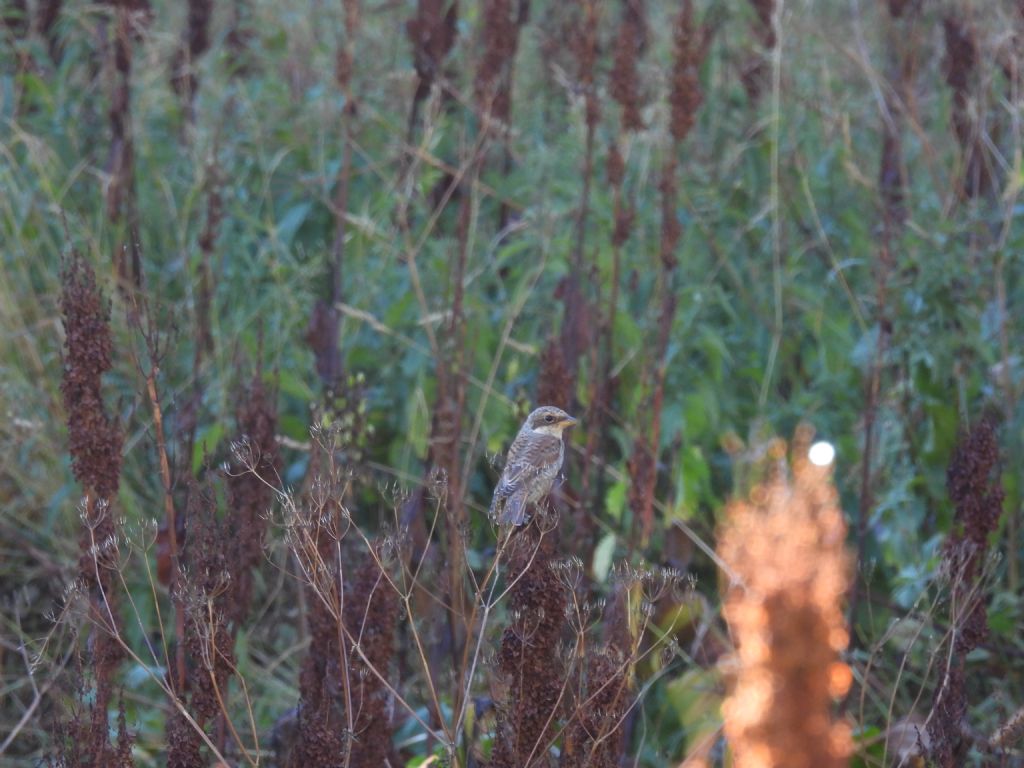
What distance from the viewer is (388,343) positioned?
5.48 m

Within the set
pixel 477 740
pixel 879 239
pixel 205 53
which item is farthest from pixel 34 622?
pixel 879 239

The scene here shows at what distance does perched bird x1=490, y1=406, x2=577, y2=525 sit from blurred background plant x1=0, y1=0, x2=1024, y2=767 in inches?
4.9

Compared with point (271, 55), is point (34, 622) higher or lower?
lower

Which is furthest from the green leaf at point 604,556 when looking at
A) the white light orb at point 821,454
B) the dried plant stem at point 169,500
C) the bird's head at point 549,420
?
the dried plant stem at point 169,500

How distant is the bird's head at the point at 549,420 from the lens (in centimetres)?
366

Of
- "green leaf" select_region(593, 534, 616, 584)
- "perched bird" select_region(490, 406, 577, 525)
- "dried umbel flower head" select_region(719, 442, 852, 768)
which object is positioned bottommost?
"green leaf" select_region(593, 534, 616, 584)

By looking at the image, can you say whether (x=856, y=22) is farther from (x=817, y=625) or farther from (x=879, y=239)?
(x=817, y=625)

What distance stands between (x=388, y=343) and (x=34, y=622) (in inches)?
65.7

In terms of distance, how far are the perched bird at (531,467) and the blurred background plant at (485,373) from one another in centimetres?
12

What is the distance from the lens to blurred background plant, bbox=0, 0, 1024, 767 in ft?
10.5

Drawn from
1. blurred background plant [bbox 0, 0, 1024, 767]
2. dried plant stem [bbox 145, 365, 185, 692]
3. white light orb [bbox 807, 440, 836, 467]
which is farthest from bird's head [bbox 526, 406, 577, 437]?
dried plant stem [bbox 145, 365, 185, 692]

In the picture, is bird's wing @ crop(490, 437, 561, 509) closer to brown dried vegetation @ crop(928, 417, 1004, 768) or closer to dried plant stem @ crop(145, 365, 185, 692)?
dried plant stem @ crop(145, 365, 185, 692)

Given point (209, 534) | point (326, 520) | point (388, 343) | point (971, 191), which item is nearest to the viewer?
point (326, 520)

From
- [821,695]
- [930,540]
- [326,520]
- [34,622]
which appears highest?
[821,695]
